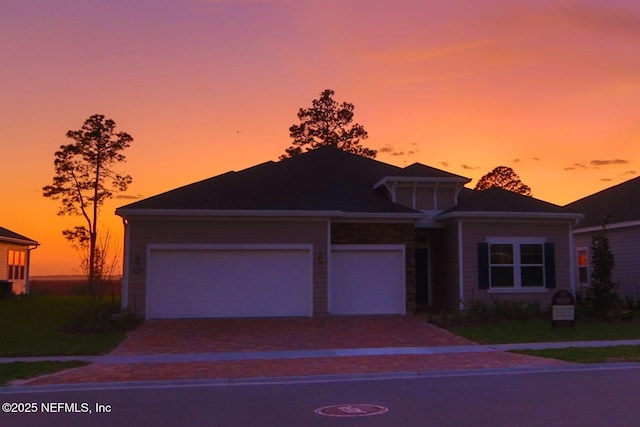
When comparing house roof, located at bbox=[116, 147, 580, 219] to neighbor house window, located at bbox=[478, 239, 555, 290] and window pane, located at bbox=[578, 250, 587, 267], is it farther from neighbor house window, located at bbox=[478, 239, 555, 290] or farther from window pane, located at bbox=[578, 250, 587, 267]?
window pane, located at bbox=[578, 250, 587, 267]

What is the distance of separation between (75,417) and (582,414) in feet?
21.5

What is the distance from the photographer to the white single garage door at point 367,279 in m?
22.2

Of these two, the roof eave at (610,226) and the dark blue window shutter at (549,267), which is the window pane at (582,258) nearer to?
the roof eave at (610,226)

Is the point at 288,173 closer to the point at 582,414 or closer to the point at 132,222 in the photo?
the point at 132,222

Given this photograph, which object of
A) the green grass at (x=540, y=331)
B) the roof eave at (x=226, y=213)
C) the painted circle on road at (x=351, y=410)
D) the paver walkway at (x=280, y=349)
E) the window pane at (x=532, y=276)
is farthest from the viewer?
the window pane at (x=532, y=276)

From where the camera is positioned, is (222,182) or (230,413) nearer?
(230,413)

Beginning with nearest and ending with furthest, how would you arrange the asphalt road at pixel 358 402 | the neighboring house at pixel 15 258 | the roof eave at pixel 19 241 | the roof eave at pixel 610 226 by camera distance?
the asphalt road at pixel 358 402
the roof eave at pixel 610 226
the roof eave at pixel 19 241
the neighboring house at pixel 15 258

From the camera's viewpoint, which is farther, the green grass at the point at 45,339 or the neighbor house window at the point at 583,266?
the neighbor house window at the point at 583,266

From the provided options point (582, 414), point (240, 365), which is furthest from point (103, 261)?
point (582, 414)

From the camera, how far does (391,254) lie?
22531 mm

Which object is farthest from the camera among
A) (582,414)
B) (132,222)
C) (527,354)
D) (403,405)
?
(132,222)

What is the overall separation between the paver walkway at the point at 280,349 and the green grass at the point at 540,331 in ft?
2.60

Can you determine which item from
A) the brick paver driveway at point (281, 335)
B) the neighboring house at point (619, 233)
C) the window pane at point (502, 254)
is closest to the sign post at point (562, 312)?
the brick paver driveway at point (281, 335)

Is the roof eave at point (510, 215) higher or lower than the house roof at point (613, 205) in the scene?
lower
